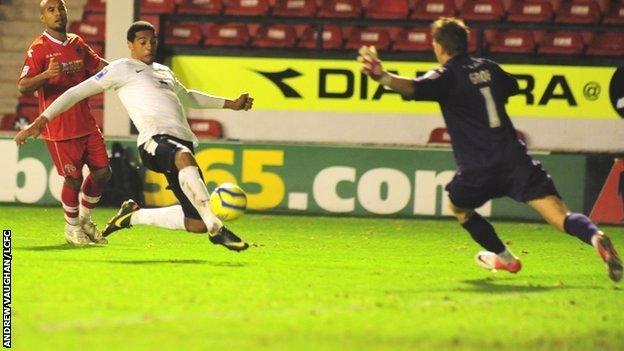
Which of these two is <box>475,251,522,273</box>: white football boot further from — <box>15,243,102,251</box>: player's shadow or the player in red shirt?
the player in red shirt

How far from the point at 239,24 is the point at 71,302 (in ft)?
38.9

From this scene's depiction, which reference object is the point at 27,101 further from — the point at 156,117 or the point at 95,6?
the point at 156,117

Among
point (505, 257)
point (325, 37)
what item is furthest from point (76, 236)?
point (325, 37)

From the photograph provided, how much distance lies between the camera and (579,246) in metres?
12.9

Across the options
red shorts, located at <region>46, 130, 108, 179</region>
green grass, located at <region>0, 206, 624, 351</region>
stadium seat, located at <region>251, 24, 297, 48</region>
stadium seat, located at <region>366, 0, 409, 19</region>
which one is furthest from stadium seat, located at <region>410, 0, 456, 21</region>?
red shorts, located at <region>46, 130, 108, 179</region>

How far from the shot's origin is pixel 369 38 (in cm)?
1912

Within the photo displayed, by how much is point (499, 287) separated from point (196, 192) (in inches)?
91.3

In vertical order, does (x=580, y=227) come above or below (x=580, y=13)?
below

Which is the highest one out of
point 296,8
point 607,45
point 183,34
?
point 296,8

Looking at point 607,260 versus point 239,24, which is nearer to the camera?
point 607,260

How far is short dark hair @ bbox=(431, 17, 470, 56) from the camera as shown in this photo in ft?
30.4

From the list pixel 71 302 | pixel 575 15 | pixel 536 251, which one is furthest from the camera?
pixel 575 15

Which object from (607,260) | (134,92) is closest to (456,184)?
(607,260)

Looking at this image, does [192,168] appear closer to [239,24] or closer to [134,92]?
[134,92]
